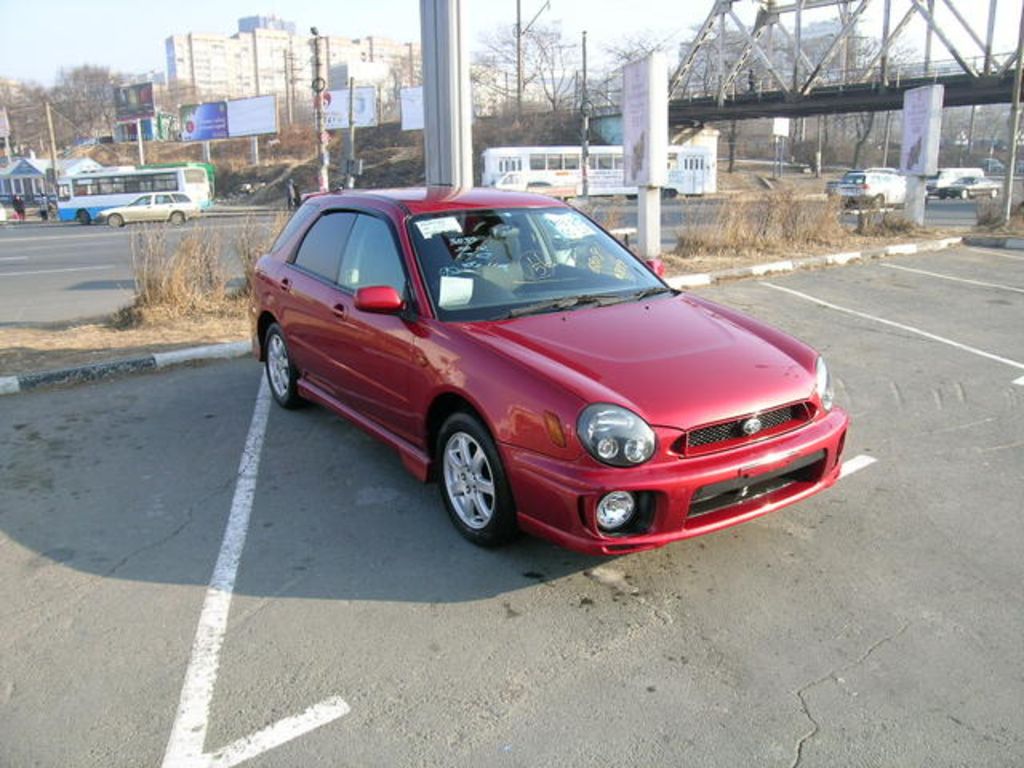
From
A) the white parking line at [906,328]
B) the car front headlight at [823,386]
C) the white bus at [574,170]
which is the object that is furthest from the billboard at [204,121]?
the car front headlight at [823,386]

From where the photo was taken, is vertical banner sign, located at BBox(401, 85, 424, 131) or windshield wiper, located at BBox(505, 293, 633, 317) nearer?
windshield wiper, located at BBox(505, 293, 633, 317)

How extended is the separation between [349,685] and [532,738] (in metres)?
0.69

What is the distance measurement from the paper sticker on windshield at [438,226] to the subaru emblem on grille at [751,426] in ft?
6.58

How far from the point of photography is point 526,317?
4.13 m

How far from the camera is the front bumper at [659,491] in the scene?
325 centimetres

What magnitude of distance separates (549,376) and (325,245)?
2511 mm

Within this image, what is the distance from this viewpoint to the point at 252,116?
228ft

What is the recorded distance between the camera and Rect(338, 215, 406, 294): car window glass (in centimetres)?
453

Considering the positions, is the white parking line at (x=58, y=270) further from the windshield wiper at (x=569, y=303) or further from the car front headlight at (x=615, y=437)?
the car front headlight at (x=615, y=437)

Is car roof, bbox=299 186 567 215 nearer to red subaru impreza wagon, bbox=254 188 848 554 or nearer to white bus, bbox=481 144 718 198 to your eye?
red subaru impreza wagon, bbox=254 188 848 554

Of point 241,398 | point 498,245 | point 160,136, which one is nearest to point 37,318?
point 241,398

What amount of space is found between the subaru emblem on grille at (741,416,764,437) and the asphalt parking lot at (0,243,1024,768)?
2.11ft

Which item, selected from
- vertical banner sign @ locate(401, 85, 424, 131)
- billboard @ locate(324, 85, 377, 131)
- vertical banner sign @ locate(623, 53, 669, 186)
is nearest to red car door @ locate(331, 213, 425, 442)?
vertical banner sign @ locate(623, 53, 669, 186)

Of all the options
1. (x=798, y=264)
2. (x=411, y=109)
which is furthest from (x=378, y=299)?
(x=411, y=109)
